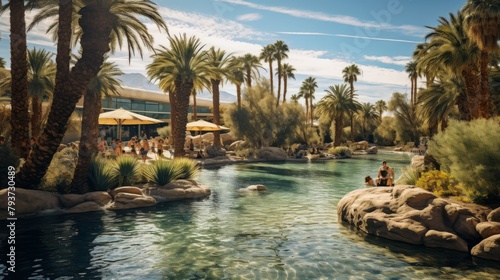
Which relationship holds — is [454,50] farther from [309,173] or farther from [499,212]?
[499,212]

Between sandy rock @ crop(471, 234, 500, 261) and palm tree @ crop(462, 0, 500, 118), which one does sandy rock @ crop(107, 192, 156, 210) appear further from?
palm tree @ crop(462, 0, 500, 118)

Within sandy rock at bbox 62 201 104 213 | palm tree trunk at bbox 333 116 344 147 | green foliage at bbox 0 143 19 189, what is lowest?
sandy rock at bbox 62 201 104 213

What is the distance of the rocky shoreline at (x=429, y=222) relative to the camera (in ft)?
32.7

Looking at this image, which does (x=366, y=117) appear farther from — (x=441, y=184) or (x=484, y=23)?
(x=441, y=184)

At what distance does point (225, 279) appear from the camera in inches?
316

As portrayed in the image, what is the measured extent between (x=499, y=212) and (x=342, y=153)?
36.9 meters

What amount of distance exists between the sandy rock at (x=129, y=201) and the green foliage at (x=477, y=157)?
1129 cm

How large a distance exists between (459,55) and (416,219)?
15.8 m

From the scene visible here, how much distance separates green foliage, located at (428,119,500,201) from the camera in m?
10.5

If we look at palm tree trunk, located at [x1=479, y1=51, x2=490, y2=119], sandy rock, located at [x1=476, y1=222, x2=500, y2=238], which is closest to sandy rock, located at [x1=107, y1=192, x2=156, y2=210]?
sandy rock, located at [x1=476, y1=222, x2=500, y2=238]

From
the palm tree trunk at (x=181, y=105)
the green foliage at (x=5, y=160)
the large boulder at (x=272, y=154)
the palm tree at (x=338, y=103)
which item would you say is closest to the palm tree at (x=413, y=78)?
the palm tree at (x=338, y=103)

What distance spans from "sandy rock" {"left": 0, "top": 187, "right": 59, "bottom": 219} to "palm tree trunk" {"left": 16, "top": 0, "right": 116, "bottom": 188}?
2.80ft

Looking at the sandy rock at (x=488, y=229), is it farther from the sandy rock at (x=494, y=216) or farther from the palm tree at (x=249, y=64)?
the palm tree at (x=249, y=64)

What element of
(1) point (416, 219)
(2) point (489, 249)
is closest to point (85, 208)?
(1) point (416, 219)
